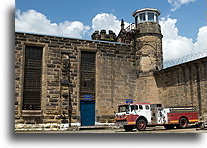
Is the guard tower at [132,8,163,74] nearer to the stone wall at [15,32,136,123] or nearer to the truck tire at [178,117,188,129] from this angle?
the stone wall at [15,32,136,123]

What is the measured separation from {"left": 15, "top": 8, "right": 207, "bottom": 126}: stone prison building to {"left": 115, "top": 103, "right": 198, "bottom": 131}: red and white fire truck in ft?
4.55

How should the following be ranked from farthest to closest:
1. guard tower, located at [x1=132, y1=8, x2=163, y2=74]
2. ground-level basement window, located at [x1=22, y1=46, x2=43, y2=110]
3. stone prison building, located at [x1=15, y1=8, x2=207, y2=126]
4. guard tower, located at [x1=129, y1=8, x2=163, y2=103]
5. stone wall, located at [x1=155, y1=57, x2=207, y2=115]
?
guard tower, located at [x1=132, y1=8, x2=163, y2=74] → guard tower, located at [x1=129, y1=8, x2=163, y2=103] → ground-level basement window, located at [x1=22, y1=46, x2=43, y2=110] → stone prison building, located at [x1=15, y1=8, x2=207, y2=126] → stone wall, located at [x1=155, y1=57, x2=207, y2=115]

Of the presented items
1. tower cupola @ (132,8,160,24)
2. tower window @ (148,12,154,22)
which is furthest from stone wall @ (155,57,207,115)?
tower cupola @ (132,8,160,24)

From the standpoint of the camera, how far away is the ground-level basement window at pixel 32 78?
666 inches

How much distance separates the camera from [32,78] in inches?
677

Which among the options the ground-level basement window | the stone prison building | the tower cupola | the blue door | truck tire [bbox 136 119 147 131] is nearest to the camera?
truck tire [bbox 136 119 147 131]

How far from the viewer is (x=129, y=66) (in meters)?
19.8

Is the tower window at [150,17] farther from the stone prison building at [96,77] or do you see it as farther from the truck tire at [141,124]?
the truck tire at [141,124]

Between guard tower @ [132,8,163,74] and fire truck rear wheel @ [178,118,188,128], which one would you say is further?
guard tower @ [132,8,163,74]

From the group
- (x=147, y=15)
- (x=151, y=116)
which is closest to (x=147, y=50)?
(x=147, y=15)

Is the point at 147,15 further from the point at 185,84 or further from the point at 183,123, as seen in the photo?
the point at 183,123

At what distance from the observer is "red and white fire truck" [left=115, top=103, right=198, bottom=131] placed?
43.3 feet

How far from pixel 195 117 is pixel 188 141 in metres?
5.69

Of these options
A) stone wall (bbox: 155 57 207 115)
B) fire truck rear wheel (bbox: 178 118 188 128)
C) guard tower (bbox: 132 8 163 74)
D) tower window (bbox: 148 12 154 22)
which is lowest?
fire truck rear wheel (bbox: 178 118 188 128)
